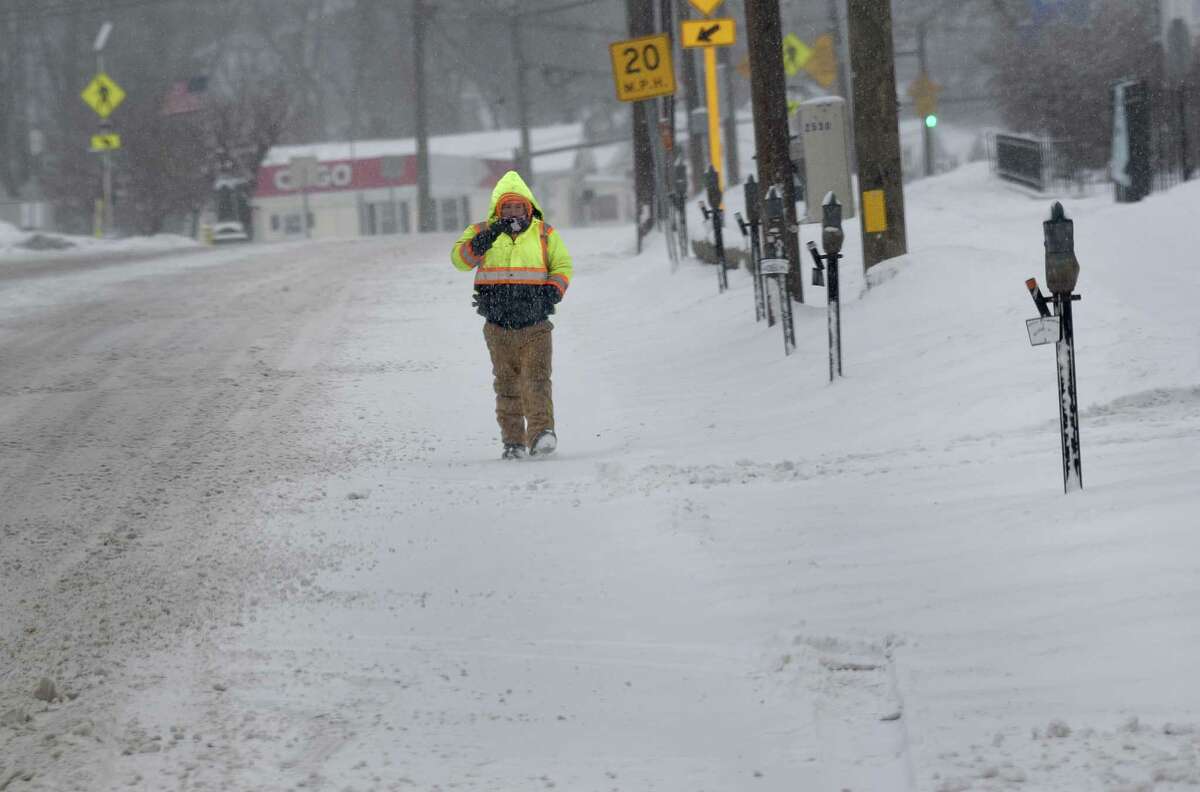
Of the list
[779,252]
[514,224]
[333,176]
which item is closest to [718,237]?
[779,252]

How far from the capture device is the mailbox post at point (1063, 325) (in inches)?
260

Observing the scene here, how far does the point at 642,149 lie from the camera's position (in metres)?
28.5

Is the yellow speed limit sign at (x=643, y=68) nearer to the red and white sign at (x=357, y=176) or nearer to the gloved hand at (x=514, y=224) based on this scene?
the gloved hand at (x=514, y=224)

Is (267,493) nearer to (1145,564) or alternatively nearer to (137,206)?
(1145,564)

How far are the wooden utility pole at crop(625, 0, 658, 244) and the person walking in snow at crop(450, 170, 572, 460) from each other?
1599 cm

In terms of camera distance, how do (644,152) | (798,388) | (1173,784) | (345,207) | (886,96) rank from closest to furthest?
(1173,784), (798,388), (886,96), (644,152), (345,207)

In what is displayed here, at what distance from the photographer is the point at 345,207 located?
229 feet

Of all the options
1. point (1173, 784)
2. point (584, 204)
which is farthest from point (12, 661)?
point (584, 204)

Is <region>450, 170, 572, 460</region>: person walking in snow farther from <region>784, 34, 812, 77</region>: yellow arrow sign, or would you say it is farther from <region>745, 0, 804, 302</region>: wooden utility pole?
<region>784, 34, 812, 77</region>: yellow arrow sign

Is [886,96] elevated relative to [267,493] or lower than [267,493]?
elevated

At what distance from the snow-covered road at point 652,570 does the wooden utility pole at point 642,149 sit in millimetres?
14420

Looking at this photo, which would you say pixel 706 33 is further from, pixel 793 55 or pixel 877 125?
pixel 793 55

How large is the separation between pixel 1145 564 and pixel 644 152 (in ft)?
76.2

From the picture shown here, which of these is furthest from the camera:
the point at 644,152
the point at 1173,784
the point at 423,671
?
the point at 644,152
